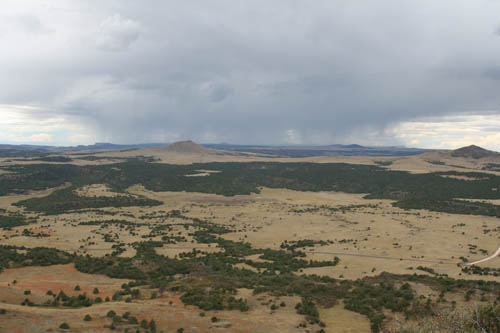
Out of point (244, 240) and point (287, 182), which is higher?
point (287, 182)

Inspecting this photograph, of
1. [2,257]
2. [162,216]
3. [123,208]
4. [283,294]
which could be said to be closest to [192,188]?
[123,208]

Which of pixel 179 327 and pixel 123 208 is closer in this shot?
pixel 179 327

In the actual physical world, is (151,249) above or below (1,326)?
below

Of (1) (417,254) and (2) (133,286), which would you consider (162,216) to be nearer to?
(2) (133,286)

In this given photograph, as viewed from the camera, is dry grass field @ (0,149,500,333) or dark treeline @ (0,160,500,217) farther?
dark treeline @ (0,160,500,217)

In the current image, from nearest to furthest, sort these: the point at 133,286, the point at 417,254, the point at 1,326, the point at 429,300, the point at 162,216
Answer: the point at 1,326
the point at 429,300
the point at 133,286
the point at 417,254
the point at 162,216

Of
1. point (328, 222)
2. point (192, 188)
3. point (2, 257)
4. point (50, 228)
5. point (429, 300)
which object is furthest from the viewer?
point (192, 188)

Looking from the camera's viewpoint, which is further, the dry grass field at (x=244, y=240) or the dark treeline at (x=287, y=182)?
the dark treeline at (x=287, y=182)

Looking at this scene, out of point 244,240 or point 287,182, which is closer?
point 244,240

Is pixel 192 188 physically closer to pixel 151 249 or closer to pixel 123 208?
pixel 123 208

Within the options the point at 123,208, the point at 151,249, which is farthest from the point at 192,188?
the point at 151,249
